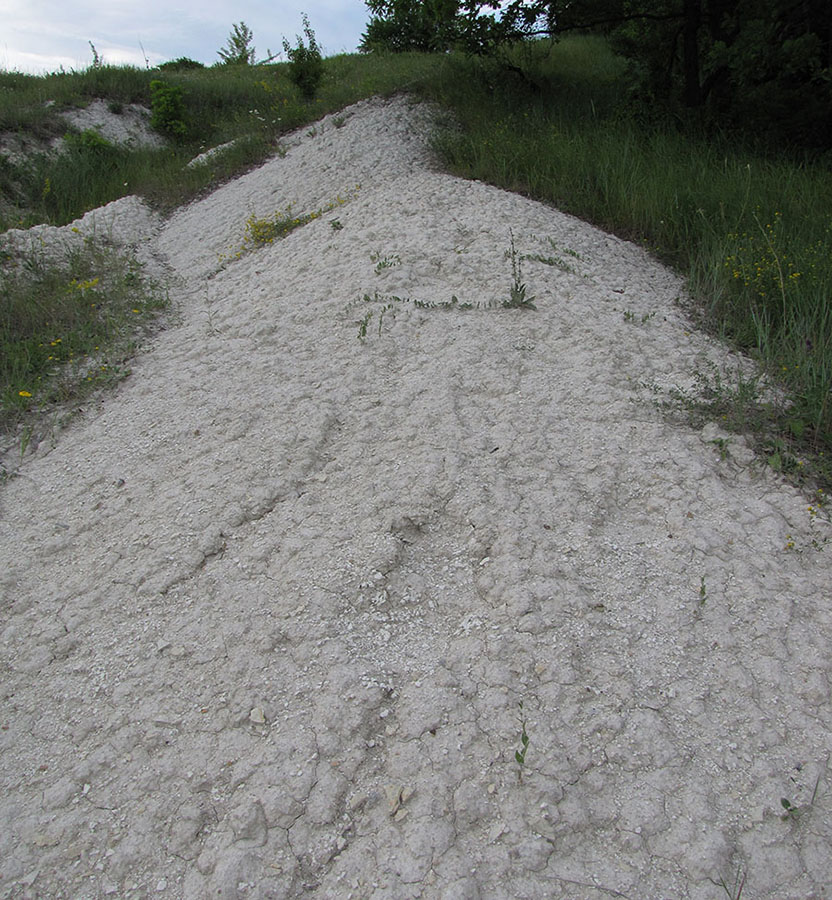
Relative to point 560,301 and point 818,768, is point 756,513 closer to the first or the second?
point 818,768

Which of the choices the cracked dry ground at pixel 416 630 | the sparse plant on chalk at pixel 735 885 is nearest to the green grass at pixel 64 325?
the cracked dry ground at pixel 416 630

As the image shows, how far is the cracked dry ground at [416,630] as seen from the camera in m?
2.17

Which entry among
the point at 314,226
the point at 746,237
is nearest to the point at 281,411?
the point at 314,226

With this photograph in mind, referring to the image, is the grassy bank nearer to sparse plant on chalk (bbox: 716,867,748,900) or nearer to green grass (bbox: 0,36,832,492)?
green grass (bbox: 0,36,832,492)

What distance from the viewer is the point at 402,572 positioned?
3.08m

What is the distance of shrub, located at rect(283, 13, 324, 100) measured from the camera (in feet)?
34.7

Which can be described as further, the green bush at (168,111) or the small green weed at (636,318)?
the green bush at (168,111)

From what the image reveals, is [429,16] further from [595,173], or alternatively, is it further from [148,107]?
[148,107]

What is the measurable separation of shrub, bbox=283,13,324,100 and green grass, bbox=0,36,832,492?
299mm

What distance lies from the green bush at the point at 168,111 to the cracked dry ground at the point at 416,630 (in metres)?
7.96

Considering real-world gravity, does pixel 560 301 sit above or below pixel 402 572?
above

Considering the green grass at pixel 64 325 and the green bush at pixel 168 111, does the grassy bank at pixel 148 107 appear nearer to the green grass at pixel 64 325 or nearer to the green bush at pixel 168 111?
the green bush at pixel 168 111

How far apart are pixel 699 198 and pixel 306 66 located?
292 inches

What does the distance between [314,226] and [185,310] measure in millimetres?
1527
